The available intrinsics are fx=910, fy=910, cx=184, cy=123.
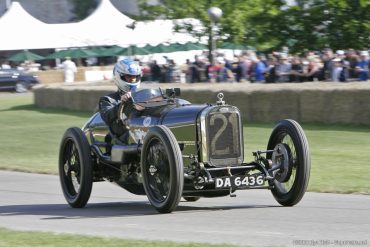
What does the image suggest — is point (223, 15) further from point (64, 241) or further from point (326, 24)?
point (64, 241)

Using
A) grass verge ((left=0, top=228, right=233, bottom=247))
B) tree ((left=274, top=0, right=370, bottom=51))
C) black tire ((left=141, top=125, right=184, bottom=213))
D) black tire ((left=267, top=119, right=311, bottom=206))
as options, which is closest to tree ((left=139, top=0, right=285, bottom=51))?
tree ((left=274, top=0, right=370, bottom=51))

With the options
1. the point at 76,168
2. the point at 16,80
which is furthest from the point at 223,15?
the point at 76,168

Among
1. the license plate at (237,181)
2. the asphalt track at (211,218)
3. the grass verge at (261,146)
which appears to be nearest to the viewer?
the asphalt track at (211,218)

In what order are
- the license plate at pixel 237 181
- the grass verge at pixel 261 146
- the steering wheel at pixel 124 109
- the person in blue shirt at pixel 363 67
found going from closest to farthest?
1. the license plate at pixel 237 181
2. the steering wheel at pixel 124 109
3. the grass verge at pixel 261 146
4. the person in blue shirt at pixel 363 67

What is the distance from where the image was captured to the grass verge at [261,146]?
41.7ft

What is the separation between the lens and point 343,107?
20438 mm

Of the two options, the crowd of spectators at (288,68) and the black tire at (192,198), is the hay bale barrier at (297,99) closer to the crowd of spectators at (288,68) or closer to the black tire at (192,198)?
the crowd of spectators at (288,68)

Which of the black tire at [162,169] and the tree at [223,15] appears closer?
the black tire at [162,169]

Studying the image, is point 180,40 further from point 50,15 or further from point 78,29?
point 50,15

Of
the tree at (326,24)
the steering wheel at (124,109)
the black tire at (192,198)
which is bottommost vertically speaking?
the black tire at (192,198)

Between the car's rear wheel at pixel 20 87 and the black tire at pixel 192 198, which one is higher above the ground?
the car's rear wheel at pixel 20 87

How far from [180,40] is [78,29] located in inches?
221

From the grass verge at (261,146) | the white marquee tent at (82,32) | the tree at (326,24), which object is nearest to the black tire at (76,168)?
the grass verge at (261,146)

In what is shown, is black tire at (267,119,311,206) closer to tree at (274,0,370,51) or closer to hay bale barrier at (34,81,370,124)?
hay bale barrier at (34,81,370,124)
